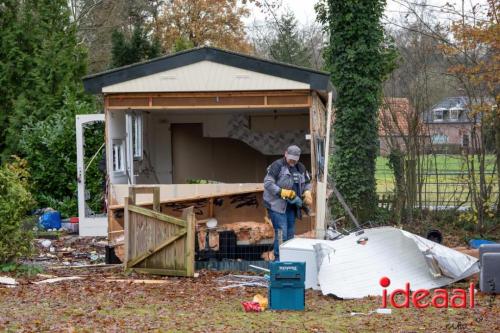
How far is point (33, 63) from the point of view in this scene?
2303cm

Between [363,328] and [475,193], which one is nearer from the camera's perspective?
[363,328]

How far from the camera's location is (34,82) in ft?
74.3

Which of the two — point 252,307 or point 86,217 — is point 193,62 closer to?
point 86,217

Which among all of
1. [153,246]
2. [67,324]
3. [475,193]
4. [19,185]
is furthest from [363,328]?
[475,193]

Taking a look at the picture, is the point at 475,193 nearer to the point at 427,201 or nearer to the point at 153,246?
the point at 427,201

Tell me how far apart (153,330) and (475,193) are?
44.0ft

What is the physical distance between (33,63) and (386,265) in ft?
46.6

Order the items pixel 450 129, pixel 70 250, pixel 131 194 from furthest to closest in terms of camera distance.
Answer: pixel 450 129, pixel 70 250, pixel 131 194

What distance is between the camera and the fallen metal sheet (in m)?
11.2

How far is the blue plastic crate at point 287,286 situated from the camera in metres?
9.94

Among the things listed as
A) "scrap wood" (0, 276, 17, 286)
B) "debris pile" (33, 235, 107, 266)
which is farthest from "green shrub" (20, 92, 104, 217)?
Result: "scrap wood" (0, 276, 17, 286)

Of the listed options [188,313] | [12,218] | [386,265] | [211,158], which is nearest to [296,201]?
[386,265]

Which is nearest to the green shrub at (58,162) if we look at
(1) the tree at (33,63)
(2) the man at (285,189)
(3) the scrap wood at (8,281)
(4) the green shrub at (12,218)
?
(1) the tree at (33,63)

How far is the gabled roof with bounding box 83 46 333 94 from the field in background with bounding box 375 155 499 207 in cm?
647
